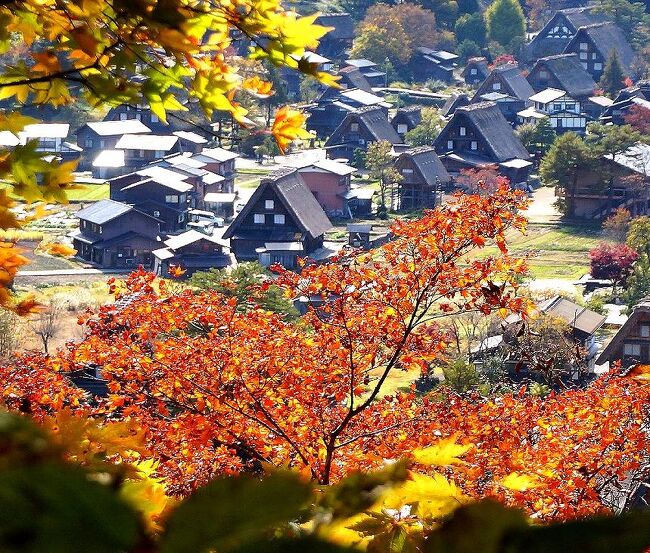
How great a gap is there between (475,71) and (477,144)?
14.2 m

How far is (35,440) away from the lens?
1.23m

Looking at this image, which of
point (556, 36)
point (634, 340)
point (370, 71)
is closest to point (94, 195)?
point (370, 71)

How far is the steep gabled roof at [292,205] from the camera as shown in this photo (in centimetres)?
3195

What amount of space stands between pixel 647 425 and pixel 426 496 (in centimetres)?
678

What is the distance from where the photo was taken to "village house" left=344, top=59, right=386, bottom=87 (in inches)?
2055

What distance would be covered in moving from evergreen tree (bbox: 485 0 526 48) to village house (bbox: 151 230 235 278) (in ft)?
105

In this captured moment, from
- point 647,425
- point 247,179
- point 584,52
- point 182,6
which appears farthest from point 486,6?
point 182,6

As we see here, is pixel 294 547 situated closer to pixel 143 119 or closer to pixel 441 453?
pixel 441 453

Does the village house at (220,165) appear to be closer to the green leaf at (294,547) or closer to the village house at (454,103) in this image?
the village house at (454,103)

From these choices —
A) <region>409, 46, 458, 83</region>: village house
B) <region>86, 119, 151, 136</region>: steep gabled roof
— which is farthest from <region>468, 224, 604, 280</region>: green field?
<region>409, 46, 458, 83</region>: village house

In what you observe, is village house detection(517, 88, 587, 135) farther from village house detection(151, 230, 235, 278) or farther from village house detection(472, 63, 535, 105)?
village house detection(151, 230, 235, 278)

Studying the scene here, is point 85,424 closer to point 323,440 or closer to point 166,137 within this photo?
point 323,440

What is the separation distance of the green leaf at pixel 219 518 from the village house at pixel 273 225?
99.7ft

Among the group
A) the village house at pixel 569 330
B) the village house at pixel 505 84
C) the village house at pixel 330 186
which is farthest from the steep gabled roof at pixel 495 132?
the village house at pixel 569 330
